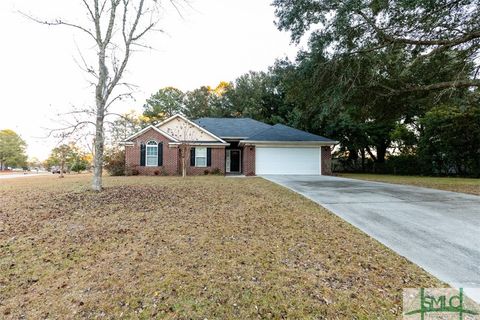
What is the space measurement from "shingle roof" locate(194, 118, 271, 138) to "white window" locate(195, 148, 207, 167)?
2050 millimetres

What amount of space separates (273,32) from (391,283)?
1163 cm

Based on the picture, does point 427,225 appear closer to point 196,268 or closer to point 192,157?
point 196,268

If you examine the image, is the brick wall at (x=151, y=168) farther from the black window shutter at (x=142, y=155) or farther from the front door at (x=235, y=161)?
the front door at (x=235, y=161)

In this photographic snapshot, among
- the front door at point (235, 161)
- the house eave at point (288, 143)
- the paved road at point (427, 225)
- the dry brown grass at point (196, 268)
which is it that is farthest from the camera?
the front door at point (235, 161)

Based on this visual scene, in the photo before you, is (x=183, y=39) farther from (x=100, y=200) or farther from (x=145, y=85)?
(x=100, y=200)

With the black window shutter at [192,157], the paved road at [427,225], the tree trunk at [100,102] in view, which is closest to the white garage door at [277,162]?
the black window shutter at [192,157]

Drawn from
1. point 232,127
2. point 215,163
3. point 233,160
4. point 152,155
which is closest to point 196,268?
point 215,163

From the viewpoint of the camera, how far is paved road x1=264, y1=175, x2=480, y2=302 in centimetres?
347

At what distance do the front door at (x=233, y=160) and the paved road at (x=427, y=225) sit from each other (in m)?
13.5

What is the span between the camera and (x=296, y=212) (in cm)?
625

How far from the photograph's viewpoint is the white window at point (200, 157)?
63.3 ft

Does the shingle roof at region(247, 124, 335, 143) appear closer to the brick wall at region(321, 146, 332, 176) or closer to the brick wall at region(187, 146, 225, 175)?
the brick wall at region(321, 146, 332, 176)

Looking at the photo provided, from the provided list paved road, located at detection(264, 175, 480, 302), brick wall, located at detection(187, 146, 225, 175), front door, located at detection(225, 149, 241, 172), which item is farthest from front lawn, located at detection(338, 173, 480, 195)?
front door, located at detection(225, 149, 241, 172)

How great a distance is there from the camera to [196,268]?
3.39 meters
